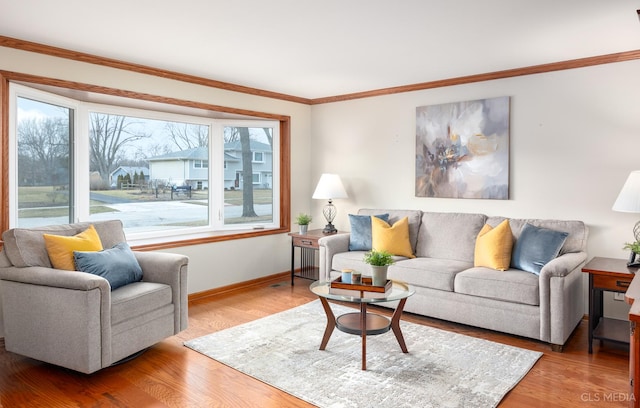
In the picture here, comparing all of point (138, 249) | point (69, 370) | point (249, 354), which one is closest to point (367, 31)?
point (249, 354)

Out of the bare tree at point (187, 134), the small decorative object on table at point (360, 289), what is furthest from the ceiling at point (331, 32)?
the small decorative object on table at point (360, 289)

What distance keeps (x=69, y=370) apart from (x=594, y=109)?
183 inches

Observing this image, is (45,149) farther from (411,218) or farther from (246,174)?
(411,218)

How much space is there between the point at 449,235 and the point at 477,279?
33.5 inches

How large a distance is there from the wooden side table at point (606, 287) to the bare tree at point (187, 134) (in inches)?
160

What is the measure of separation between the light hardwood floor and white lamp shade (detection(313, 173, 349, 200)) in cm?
238

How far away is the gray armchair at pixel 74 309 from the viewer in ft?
9.08

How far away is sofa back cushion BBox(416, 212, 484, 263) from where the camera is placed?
4391 mm

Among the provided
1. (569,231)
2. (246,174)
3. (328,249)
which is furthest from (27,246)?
(569,231)

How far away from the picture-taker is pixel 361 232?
4.90 metres

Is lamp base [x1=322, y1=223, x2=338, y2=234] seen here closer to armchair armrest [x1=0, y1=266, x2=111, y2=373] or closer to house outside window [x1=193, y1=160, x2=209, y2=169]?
house outside window [x1=193, y1=160, x2=209, y2=169]

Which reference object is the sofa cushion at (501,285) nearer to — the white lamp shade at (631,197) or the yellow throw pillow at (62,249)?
the white lamp shade at (631,197)

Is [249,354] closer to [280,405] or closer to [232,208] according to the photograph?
[280,405]
